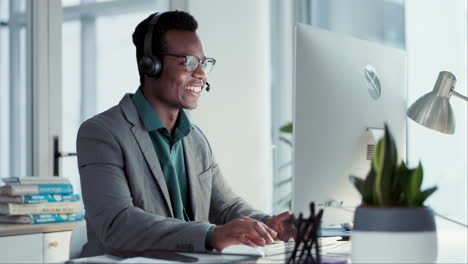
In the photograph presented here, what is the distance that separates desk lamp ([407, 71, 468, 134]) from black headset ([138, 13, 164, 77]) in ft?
2.84

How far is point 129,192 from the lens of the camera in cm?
199

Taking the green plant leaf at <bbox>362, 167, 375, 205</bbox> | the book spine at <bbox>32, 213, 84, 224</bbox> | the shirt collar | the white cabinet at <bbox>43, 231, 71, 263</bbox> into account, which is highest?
the shirt collar

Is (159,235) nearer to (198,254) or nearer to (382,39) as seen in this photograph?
(198,254)

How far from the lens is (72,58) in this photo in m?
3.97

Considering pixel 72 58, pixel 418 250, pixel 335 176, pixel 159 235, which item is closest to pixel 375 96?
pixel 335 176

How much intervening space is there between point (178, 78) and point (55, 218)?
1.31 m

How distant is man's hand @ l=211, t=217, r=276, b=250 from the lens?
164 centimetres

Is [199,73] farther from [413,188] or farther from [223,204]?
[413,188]

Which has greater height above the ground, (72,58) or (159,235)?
(72,58)

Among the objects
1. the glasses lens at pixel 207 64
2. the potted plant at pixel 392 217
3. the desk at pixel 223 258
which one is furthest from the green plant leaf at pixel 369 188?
the glasses lens at pixel 207 64

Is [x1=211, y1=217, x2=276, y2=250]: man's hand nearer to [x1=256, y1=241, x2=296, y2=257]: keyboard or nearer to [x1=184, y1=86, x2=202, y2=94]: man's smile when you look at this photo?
[x1=256, y1=241, x2=296, y2=257]: keyboard

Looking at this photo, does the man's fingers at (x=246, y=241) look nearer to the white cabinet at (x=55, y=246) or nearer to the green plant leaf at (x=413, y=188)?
the green plant leaf at (x=413, y=188)

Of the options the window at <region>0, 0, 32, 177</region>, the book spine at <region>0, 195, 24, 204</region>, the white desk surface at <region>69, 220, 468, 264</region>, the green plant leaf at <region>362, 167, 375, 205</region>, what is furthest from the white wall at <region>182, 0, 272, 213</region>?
the green plant leaf at <region>362, 167, 375, 205</region>

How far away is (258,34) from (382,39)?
2.93ft
